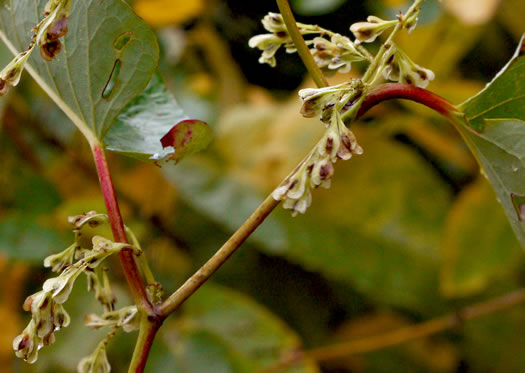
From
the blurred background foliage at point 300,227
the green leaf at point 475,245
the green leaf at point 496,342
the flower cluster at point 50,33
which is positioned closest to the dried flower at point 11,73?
the flower cluster at point 50,33

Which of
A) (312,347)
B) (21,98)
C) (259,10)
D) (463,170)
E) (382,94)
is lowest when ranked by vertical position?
(312,347)

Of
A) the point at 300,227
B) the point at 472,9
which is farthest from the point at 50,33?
the point at 472,9

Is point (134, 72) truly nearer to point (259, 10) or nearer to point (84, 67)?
point (84, 67)

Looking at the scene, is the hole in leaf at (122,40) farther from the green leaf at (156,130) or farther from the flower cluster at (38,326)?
the flower cluster at (38,326)

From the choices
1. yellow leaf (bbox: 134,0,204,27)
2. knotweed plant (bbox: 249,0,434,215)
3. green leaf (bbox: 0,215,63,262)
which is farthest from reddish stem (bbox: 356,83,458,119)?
yellow leaf (bbox: 134,0,204,27)

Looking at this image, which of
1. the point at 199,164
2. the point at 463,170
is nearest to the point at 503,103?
the point at 199,164

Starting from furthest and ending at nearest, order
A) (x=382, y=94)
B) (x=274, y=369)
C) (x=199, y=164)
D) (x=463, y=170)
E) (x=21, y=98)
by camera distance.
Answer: (x=21, y=98), (x=463, y=170), (x=199, y=164), (x=274, y=369), (x=382, y=94)
